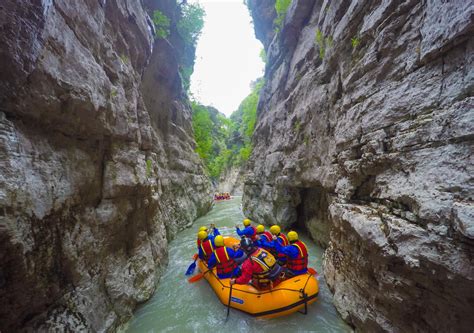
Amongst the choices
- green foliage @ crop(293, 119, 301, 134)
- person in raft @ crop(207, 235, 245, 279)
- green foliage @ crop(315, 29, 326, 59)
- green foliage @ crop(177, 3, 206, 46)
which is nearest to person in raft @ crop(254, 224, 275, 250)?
person in raft @ crop(207, 235, 245, 279)

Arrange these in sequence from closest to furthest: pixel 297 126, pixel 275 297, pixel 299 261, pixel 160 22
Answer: pixel 275 297
pixel 299 261
pixel 297 126
pixel 160 22

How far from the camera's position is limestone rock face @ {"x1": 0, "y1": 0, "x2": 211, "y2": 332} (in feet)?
7.58

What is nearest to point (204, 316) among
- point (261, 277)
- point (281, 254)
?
point (261, 277)

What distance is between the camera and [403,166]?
9.91 ft

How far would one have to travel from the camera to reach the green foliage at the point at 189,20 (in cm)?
1141

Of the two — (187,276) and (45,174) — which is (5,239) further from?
(187,276)

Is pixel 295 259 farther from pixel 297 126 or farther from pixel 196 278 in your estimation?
pixel 297 126

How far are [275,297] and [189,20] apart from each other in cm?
1435

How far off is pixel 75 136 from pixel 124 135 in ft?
3.87

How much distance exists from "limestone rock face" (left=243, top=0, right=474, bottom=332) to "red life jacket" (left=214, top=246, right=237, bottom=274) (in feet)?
8.49

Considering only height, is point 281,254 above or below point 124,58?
below

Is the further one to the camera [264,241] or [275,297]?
[264,241]

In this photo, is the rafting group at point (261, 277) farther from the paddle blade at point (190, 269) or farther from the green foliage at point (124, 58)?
the green foliage at point (124, 58)

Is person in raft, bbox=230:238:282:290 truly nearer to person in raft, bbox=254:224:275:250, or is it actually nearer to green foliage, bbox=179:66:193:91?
person in raft, bbox=254:224:275:250
